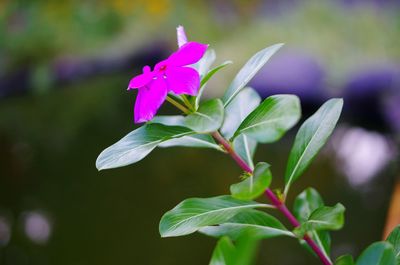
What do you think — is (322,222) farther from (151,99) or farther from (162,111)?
(162,111)

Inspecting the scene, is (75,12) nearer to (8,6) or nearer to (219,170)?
(8,6)

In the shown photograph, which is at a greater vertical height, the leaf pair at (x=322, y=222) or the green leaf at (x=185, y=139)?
the green leaf at (x=185, y=139)

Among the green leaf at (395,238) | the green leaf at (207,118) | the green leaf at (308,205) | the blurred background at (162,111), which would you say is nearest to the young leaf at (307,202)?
the green leaf at (308,205)

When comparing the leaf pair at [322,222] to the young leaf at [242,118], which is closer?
the leaf pair at [322,222]

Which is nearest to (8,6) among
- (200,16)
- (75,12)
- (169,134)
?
(75,12)

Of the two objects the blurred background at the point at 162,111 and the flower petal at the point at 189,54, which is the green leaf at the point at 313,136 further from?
the blurred background at the point at 162,111

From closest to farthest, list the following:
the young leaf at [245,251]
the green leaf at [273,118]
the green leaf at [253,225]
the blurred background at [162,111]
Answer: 1. the young leaf at [245,251]
2. the green leaf at [273,118]
3. the green leaf at [253,225]
4. the blurred background at [162,111]
